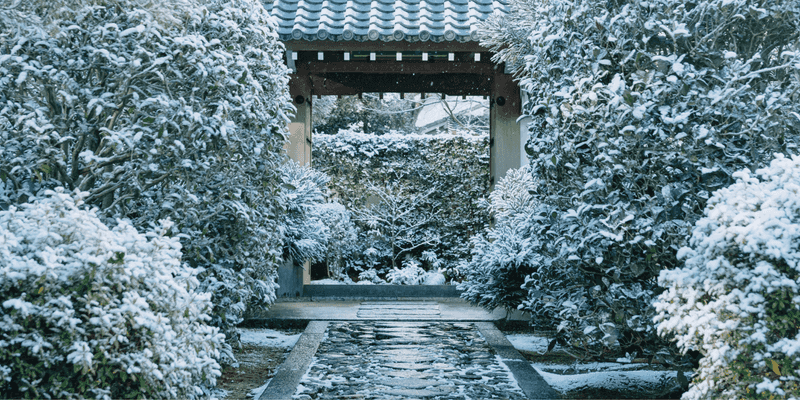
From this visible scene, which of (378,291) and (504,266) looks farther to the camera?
(378,291)

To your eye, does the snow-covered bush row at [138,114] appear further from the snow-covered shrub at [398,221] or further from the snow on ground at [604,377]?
the snow-covered shrub at [398,221]

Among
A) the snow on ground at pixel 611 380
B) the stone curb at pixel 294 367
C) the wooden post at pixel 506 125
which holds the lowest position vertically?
the snow on ground at pixel 611 380

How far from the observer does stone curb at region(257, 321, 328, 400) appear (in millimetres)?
3803

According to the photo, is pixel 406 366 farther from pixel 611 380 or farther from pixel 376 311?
pixel 376 311

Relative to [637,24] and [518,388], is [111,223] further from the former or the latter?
[637,24]

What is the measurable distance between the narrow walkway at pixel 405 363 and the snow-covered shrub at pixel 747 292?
128cm

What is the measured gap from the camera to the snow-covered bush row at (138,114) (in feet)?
11.1

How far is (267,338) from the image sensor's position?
6.15 meters

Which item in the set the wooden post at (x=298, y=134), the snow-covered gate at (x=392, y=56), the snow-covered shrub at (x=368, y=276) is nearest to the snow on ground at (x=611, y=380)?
the snow-covered gate at (x=392, y=56)

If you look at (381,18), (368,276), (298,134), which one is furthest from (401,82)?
(368,276)

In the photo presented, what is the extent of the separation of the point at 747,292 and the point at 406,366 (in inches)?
104

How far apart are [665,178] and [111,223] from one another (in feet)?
9.86

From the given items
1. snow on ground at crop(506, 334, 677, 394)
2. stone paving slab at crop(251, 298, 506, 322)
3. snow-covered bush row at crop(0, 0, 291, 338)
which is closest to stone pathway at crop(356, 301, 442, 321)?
stone paving slab at crop(251, 298, 506, 322)

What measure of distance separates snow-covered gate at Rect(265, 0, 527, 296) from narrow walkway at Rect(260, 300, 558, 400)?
2.67m
